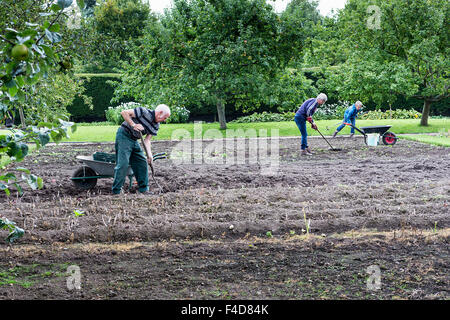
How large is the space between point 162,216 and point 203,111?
18483 millimetres

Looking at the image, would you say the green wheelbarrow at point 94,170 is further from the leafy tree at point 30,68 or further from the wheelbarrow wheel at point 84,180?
the leafy tree at point 30,68

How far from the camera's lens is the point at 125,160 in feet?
20.7

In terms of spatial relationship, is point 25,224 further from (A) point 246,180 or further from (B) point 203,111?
(B) point 203,111

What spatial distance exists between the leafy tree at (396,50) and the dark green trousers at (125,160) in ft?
34.5

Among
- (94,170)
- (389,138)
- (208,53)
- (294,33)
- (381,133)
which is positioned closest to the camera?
(94,170)

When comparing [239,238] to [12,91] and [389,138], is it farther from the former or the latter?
[389,138]

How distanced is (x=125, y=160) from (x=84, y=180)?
3.86ft

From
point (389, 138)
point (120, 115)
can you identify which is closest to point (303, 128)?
point (389, 138)

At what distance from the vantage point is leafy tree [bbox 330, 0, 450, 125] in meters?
14.7

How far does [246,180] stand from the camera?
25.3 ft

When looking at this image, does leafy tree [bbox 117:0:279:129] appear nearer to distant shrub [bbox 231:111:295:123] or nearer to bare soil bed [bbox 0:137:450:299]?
distant shrub [bbox 231:111:295:123]

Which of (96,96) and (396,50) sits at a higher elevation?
(396,50)

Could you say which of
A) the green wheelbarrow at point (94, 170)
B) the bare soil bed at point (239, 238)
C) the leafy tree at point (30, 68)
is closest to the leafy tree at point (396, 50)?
the bare soil bed at point (239, 238)
